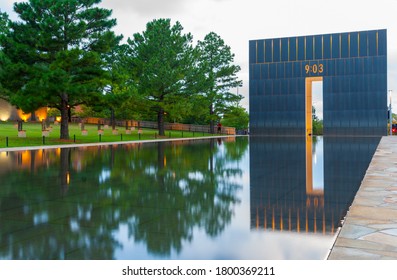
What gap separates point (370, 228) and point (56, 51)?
31262 millimetres

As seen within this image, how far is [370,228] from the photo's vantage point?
6000 mm

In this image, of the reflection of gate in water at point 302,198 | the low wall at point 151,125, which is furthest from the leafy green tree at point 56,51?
the low wall at point 151,125

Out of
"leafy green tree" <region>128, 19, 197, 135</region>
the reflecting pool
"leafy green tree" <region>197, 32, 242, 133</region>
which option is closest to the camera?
the reflecting pool

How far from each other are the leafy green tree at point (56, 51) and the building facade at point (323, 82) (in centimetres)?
4237

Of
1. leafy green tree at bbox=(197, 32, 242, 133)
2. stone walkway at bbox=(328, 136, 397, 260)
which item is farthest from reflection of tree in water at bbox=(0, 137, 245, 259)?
leafy green tree at bbox=(197, 32, 242, 133)

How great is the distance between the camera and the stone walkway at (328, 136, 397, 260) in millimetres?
4852

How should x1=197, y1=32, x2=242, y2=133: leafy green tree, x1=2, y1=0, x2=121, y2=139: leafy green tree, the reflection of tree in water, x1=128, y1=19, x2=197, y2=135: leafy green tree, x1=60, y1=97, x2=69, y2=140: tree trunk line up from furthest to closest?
1. x1=197, y1=32, x2=242, y2=133: leafy green tree
2. x1=128, y1=19, x2=197, y2=135: leafy green tree
3. x1=60, y1=97, x2=69, y2=140: tree trunk
4. x1=2, y1=0, x2=121, y2=139: leafy green tree
5. the reflection of tree in water

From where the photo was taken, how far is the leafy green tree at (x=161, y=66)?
45.4 meters

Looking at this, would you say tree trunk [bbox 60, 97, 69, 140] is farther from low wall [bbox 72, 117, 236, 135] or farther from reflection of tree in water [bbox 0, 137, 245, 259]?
low wall [bbox 72, 117, 236, 135]

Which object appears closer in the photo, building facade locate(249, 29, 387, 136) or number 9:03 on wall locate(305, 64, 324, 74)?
building facade locate(249, 29, 387, 136)

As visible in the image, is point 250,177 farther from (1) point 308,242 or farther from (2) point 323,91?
(2) point 323,91

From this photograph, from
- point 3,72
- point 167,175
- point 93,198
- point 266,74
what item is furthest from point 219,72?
point 93,198

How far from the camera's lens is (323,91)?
6806cm

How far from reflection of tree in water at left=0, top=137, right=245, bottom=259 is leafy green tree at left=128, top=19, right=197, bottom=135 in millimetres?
33479
